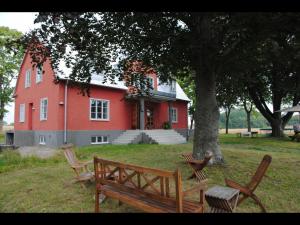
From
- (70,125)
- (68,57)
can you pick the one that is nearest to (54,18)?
(68,57)

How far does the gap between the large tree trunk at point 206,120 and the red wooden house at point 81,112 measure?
6.24 m

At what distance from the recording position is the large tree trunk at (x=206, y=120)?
968 cm

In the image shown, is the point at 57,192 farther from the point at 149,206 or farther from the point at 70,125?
the point at 70,125

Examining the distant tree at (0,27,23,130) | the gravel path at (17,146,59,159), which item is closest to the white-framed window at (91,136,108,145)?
the gravel path at (17,146,59,159)

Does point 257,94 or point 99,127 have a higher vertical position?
point 257,94

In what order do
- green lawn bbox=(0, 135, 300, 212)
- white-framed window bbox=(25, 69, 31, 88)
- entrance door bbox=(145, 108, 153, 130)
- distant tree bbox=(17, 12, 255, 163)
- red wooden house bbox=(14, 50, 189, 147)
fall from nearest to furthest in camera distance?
green lawn bbox=(0, 135, 300, 212) → distant tree bbox=(17, 12, 255, 163) → red wooden house bbox=(14, 50, 189, 147) → white-framed window bbox=(25, 69, 31, 88) → entrance door bbox=(145, 108, 153, 130)

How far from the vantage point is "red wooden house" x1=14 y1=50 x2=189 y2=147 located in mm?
17844

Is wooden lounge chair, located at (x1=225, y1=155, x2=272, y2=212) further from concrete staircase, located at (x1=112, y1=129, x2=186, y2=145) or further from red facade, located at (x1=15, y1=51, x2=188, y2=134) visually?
concrete staircase, located at (x1=112, y1=129, x2=186, y2=145)

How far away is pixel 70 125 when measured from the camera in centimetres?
1794

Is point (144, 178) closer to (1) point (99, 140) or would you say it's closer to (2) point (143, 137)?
(2) point (143, 137)

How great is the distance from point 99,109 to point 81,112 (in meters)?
1.69

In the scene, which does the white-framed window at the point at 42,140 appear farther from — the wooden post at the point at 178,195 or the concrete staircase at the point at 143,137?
the wooden post at the point at 178,195

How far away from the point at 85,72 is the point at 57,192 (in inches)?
165
